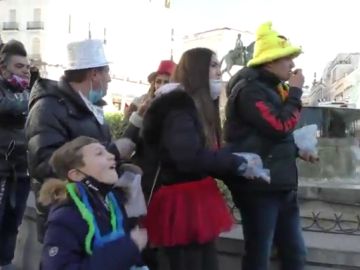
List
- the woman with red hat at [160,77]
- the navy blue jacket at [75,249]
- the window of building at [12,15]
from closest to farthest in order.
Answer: the navy blue jacket at [75,249], the woman with red hat at [160,77], the window of building at [12,15]

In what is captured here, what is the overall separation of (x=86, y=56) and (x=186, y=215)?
976 millimetres

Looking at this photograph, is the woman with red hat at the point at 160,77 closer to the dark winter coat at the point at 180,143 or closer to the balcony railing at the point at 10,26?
the dark winter coat at the point at 180,143

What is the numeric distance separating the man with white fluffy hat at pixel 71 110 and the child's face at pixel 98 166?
42 centimetres

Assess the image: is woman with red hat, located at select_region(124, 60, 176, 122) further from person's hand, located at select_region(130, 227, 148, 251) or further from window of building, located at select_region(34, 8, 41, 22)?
window of building, located at select_region(34, 8, 41, 22)

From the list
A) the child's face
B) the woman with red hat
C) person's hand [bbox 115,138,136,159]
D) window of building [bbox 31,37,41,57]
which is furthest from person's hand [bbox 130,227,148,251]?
window of building [bbox 31,37,41,57]

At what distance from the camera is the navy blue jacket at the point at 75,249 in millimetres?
2811

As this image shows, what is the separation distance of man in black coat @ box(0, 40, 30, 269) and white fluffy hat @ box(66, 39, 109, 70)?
1149 mm

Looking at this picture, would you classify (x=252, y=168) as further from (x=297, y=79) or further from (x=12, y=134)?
(x=12, y=134)

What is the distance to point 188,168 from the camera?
3.61m

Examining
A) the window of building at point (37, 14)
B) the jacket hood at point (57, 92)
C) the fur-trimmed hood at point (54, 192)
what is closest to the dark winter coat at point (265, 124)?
the jacket hood at point (57, 92)

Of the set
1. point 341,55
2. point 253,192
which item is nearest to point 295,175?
point 253,192

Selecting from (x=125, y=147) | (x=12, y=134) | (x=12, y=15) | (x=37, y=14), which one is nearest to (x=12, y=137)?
(x=12, y=134)

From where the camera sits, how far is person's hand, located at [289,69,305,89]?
4.08 m

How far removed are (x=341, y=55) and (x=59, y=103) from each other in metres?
94.2
